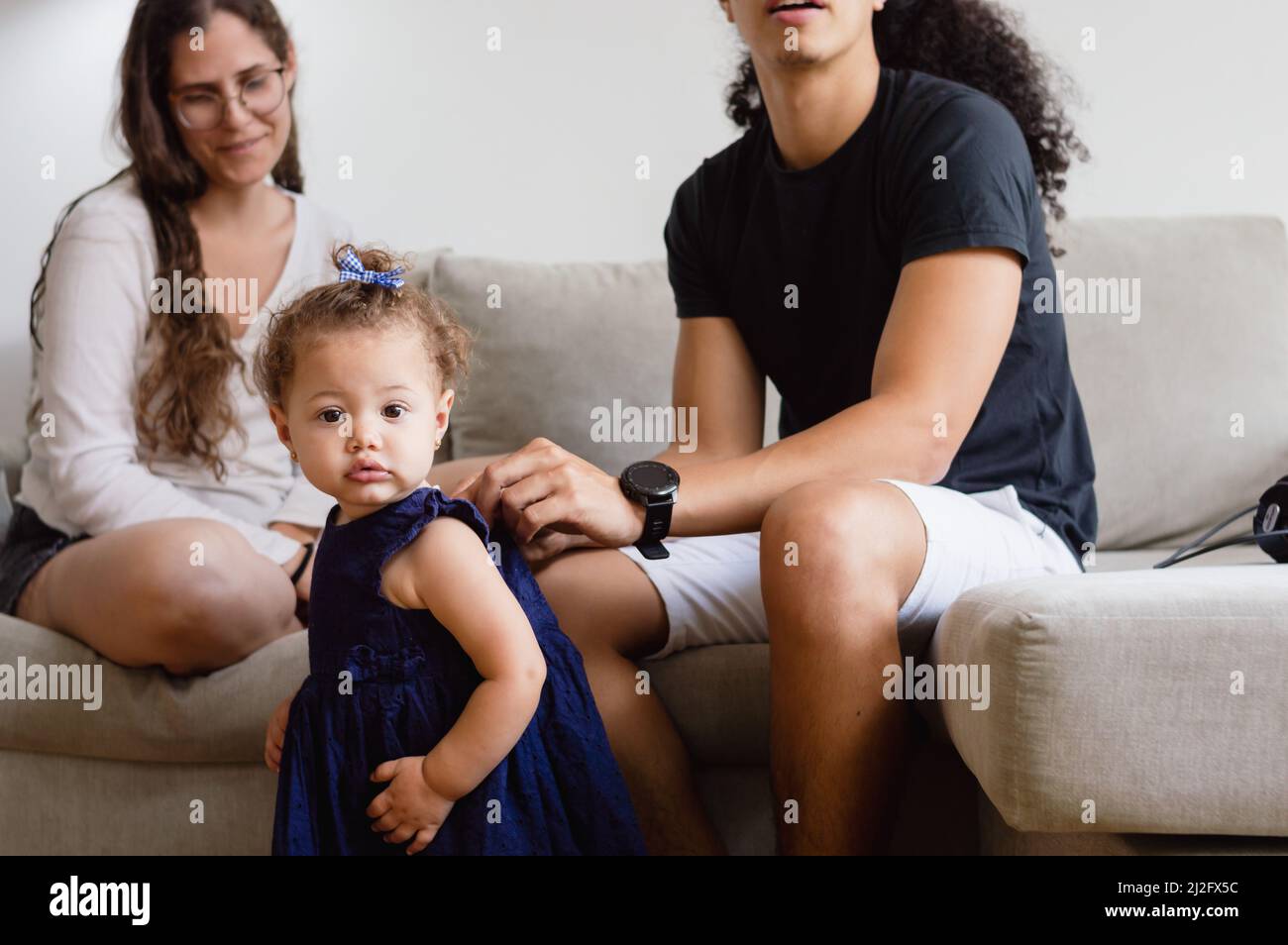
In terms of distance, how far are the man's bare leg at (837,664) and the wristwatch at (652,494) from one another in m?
0.13

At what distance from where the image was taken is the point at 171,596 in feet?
4.52

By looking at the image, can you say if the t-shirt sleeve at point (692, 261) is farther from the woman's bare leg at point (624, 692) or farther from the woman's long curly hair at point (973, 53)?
the woman's bare leg at point (624, 692)

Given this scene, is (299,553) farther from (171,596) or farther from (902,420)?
(902,420)

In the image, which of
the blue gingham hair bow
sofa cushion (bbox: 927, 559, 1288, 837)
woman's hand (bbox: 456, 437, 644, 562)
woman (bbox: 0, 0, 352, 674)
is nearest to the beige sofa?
sofa cushion (bbox: 927, 559, 1288, 837)

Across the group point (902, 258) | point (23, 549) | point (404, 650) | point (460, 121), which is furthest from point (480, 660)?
point (460, 121)

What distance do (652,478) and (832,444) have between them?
0.60 feet

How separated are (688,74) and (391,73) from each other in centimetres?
55

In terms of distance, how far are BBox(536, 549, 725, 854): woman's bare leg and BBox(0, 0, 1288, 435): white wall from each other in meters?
1.15

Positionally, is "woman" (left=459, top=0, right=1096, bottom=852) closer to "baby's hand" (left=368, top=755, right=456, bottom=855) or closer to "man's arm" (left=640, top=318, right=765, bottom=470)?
"man's arm" (left=640, top=318, right=765, bottom=470)

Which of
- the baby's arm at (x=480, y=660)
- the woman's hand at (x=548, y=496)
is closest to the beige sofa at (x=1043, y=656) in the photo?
the woman's hand at (x=548, y=496)

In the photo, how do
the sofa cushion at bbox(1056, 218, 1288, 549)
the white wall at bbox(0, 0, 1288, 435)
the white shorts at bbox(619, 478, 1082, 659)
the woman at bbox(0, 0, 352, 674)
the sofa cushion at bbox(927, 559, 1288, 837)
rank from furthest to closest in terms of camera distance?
the white wall at bbox(0, 0, 1288, 435) → the sofa cushion at bbox(1056, 218, 1288, 549) → the woman at bbox(0, 0, 352, 674) → the white shorts at bbox(619, 478, 1082, 659) → the sofa cushion at bbox(927, 559, 1288, 837)

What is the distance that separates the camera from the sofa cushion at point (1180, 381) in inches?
71.6

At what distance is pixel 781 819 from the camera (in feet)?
3.61

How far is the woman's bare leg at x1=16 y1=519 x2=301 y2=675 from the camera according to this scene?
4.54ft
